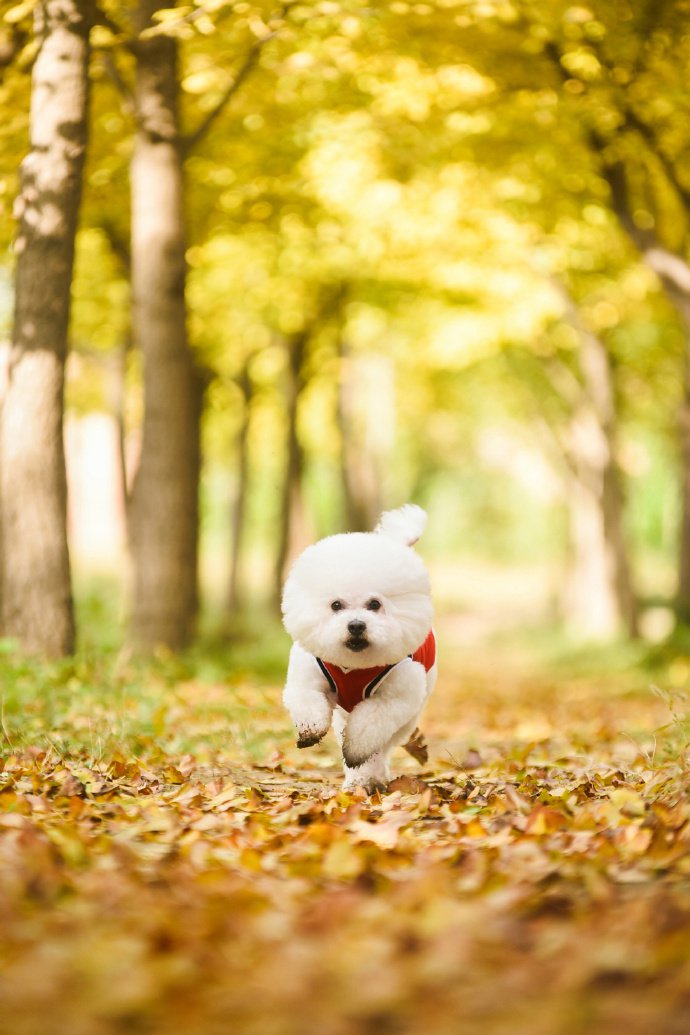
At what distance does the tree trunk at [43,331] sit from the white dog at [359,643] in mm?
4055

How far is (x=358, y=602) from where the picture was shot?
511 centimetres

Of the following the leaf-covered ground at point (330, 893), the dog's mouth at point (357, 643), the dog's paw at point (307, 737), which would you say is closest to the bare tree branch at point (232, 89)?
the leaf-covered ground at point (330, 893)

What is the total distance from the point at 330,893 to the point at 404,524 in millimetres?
2651

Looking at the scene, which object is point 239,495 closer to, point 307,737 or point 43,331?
point 43,331

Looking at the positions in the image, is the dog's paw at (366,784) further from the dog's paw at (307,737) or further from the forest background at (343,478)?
the dog's paw at (307,737)

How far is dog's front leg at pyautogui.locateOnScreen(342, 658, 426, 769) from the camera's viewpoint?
532 centimetres

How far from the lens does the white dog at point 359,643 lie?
16.7 ft

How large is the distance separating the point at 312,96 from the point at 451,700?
23.5ft

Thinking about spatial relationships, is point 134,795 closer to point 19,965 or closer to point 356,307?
point 19,965

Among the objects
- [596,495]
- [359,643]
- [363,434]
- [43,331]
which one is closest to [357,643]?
[359,643]

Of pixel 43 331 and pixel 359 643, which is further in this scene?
pixel 43 331

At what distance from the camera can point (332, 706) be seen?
548 cm

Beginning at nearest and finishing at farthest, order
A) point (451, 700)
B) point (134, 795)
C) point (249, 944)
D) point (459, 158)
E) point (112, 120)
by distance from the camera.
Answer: point (249, 944)
point (134, 795)
point (112, 120)
point (451, 700)
point (459, 158)

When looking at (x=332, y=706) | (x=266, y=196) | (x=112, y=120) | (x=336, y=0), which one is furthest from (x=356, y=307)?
(x=332, y=706)
